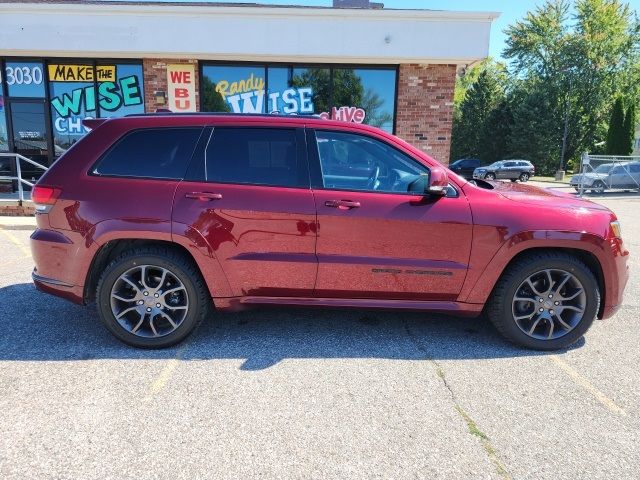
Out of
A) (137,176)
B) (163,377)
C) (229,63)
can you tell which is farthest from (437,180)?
(229,63)

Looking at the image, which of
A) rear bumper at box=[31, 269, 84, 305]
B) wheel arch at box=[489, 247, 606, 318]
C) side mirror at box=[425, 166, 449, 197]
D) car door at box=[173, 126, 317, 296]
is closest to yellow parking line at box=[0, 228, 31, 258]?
rear bumper at box=[31, 269, 84, 305]

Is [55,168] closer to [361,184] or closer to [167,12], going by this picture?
[361,184]

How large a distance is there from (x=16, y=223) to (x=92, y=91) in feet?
14.3

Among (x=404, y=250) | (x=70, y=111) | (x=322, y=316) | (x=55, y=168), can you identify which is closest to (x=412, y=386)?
(x=404, y=250)

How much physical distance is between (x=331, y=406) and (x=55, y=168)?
2665 millimetres

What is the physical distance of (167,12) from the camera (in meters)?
9.67

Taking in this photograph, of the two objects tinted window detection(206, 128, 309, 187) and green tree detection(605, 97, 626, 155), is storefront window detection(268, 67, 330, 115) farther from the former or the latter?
green tree detection(605, 97, 626, 155)

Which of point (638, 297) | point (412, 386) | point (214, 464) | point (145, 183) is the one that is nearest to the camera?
point (214, 464)

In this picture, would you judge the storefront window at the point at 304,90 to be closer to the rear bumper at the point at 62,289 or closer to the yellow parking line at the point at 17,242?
the yellow parking line at the point at 17,242

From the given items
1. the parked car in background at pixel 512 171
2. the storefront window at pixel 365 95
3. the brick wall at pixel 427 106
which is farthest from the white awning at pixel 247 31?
the parked car in background at pixel 512 171

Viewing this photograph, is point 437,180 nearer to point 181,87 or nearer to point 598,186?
point 181,87

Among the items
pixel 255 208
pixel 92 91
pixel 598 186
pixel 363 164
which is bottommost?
pixel 598 186

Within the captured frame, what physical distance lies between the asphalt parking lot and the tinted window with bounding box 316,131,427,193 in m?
1.24

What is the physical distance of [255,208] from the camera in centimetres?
329
